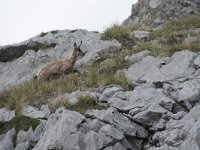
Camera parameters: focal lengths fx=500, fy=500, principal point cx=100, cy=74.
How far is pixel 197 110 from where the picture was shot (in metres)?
13.3

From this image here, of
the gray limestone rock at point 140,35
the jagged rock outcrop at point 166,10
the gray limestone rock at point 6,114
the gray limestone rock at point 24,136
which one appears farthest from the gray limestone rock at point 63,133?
the jagged rock outcrop at point 166,10

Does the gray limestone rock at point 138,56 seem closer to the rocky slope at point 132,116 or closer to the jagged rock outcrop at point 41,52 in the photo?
the rocky slope at point 132,116

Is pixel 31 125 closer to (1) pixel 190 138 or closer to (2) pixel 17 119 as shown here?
(2) pixel 17 119

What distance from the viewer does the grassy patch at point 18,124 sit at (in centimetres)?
1502

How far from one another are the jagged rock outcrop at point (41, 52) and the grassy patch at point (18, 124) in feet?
20.1

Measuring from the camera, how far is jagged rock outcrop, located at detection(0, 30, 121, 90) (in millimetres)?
22406

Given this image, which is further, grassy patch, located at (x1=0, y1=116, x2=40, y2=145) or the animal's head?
the animal's head

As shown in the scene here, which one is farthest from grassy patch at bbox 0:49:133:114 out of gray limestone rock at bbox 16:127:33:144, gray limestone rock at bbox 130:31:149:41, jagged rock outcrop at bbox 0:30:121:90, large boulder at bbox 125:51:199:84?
gray limestone rock at bbox 130:31:149:41

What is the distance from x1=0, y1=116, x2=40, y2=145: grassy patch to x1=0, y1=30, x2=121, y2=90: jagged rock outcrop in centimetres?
612

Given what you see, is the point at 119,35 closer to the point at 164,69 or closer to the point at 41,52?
the point at 41,52

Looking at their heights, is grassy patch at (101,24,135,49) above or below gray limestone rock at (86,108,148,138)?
above

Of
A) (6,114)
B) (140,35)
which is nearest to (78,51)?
(140,35)

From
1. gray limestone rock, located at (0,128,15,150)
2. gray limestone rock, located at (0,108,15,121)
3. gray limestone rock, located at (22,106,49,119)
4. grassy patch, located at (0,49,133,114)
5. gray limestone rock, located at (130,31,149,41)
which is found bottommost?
gray limestone rock, located at (0,128,15,150)

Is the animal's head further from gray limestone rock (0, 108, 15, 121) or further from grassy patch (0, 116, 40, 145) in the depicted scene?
grassy patch (0, 116, 40, 145)
